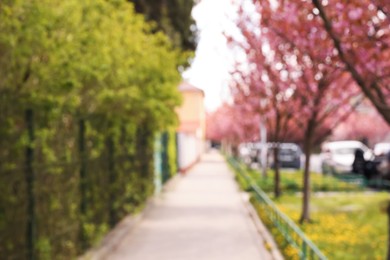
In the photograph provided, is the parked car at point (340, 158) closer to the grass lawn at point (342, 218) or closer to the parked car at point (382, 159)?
the parked car at point (382, 159)

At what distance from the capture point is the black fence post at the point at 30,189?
21.0 feet

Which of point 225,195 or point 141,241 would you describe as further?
point 225,195

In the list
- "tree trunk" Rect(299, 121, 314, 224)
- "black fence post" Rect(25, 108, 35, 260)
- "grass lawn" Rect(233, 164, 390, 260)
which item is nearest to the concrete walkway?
"grass lawn" Rect(233, 164, 390, 260)

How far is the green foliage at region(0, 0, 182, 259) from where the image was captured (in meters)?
6.04

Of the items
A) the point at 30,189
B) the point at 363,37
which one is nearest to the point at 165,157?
the point at 363,37

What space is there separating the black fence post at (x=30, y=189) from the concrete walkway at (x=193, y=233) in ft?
9.82

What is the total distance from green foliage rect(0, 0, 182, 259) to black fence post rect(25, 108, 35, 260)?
1.5 inches

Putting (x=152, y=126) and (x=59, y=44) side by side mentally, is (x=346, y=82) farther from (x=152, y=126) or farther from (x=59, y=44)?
(x=59, y=44)

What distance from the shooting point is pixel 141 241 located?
10.9 m

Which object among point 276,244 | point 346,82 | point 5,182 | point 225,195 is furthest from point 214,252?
point 225,195

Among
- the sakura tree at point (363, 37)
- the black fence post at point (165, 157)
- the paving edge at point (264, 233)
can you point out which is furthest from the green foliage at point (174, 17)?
the sakura tree at point (363, 37)

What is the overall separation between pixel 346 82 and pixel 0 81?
361 inches

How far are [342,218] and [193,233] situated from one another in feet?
12.9

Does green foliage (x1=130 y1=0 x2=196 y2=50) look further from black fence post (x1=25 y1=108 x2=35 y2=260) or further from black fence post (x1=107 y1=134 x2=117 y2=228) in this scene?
black fence post (x1=25 y1=108 x2=35 y2=260)
